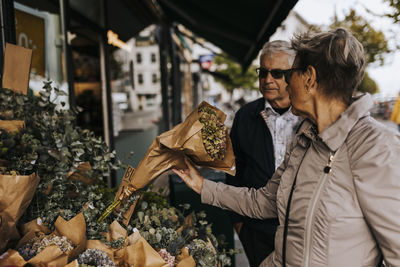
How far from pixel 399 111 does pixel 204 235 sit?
8.47m

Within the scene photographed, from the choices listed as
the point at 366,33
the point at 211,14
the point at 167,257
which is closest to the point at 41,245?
the point at 167,257

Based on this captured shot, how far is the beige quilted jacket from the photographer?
1.18 metres

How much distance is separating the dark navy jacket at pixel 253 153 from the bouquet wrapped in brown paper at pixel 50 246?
139 centimetres

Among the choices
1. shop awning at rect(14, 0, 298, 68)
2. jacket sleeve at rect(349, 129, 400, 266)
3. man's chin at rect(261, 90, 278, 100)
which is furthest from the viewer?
shop awning at rect(14, 0, 298, 68)

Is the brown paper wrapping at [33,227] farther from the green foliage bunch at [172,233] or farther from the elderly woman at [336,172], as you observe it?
the elderly woman at [336,172]

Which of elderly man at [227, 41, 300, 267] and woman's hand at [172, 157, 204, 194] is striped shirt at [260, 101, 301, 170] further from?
woman's hand at [172, 157, 204, 194]

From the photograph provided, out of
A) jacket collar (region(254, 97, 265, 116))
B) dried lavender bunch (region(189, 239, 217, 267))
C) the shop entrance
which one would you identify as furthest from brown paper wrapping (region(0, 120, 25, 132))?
the shop entrance

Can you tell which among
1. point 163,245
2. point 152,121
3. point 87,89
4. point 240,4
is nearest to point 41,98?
point 163,245

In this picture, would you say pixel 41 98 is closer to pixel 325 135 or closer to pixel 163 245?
pixel 163 245

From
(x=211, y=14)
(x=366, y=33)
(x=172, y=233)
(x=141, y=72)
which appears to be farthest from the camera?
(x=366, y=33)

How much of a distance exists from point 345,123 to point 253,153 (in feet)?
4.05

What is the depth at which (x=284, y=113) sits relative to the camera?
2.55 m

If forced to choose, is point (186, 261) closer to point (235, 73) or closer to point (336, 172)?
point (336, 172)

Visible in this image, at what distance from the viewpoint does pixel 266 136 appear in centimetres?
252
